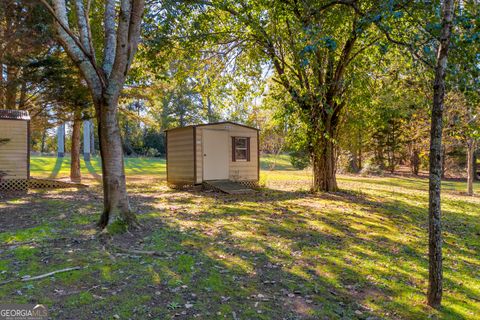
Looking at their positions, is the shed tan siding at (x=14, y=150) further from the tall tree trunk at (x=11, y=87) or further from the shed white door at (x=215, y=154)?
the shed white door at (x=215, y=154)

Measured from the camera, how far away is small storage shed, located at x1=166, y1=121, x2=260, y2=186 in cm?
1287

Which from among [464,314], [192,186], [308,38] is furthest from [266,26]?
[464,314]

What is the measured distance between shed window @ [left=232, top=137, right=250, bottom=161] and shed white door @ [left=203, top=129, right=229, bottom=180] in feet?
1.16

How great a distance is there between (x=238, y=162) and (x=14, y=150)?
804cm

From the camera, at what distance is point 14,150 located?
37.7ft

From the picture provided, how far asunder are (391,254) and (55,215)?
270 inches

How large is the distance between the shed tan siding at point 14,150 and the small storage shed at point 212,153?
5.17m

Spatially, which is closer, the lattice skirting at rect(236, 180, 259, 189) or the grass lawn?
the grass lawn

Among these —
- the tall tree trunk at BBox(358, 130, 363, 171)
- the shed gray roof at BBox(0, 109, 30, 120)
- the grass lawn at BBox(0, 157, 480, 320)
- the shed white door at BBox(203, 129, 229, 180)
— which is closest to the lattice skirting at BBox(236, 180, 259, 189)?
the shed white door at BBox(203, 129, 229, 180)

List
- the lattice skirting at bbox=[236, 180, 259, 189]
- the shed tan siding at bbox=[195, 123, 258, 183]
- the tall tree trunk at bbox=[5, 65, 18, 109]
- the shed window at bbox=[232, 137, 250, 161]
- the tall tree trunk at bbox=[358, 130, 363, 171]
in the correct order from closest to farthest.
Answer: the tall tree trunk at bbox=[5, 65, 18, 109] → the shed tan siding at bbox=[195, 123, 258, 183] → the shed window at bbox=[232, 137, 250, 161] → the lattice skirting at bbox=[236, 180, 259, 189] → the tall tree trunk at bbox=[358, 130, 363, 171]

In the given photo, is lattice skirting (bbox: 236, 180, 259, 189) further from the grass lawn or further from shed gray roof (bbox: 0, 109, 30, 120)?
shed gray roof (bbox: 0, 109, 30, 120)

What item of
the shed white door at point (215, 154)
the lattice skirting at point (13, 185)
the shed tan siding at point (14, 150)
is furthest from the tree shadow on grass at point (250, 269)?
the shed white door at point (215, 154)

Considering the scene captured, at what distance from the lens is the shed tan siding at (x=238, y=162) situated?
12836mm

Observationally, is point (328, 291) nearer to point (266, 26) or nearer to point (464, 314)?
point (464, 314)
